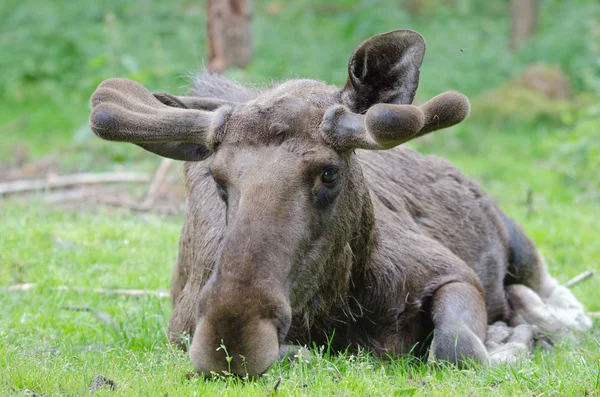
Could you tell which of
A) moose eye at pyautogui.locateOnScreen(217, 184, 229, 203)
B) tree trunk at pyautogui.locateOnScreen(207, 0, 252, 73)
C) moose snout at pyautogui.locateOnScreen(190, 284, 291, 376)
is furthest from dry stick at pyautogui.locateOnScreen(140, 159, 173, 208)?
moose snout at pyautogui.locateOnScreen(190, 284, 291, 376)

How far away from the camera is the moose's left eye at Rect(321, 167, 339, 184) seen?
475cm

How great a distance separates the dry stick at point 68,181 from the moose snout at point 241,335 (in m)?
7.96

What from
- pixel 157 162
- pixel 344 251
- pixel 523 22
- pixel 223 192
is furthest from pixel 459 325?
pixel 523 22

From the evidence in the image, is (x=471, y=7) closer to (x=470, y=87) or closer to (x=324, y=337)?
(x=470, y=87)

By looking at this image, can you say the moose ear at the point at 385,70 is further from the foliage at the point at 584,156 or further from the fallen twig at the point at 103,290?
the foliage at the point at 584,156

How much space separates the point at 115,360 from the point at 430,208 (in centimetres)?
262

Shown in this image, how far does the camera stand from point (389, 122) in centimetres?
433

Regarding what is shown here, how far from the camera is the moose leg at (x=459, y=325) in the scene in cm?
536

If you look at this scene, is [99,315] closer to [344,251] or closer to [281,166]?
[344,251]

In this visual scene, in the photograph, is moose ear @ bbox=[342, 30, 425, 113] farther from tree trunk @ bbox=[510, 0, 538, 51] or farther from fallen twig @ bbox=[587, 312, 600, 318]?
tree trunk @ bbox=[510, 0, 538, 51]

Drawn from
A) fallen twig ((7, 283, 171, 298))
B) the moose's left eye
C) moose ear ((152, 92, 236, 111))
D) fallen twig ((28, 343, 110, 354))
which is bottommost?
fallen twig ((7, 283, 171, 298))

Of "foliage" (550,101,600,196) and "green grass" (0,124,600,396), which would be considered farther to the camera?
"foliage" (550,101,600,196)

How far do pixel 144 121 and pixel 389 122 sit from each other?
4.23 feet

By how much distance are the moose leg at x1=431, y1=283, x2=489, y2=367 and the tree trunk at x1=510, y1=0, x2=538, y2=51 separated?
17689 millimetres
